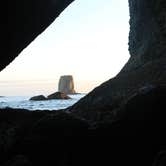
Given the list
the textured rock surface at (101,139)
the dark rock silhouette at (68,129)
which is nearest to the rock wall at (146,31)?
the dark rock silhouette at (68,129)

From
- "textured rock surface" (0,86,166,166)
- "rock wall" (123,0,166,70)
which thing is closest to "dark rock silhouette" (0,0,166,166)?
"textured rock surface" (0,86,166,166)

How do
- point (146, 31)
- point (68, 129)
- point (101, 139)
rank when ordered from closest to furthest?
point (101, 139), point (68, 129), point (146, 31)

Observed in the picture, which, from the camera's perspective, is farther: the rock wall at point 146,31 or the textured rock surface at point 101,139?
the rock wall at point 146,31

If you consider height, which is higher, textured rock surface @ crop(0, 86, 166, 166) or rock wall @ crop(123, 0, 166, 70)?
rock wall @ crop(123, 0, 166, 70)

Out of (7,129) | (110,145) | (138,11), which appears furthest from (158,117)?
(138,11)

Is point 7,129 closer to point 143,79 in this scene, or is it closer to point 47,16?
point 47,16

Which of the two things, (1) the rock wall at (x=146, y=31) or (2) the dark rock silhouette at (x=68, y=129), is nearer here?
(2) the dark rock silhouette at (x=68, y=129)

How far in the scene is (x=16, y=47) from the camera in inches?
551

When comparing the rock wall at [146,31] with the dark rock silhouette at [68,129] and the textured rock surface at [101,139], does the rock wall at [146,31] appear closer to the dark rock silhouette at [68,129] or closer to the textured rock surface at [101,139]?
the dark rock silhouette at [68,129]

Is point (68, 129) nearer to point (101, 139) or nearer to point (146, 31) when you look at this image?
point (101, 139)

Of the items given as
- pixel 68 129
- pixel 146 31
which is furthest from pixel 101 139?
pixel 146 31

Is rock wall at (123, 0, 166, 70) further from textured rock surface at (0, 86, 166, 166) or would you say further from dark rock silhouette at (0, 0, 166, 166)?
textured rock surface at (0, 86, 166, 166)

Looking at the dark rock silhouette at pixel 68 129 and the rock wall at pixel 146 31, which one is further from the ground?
the rock wall at pixel 146 31

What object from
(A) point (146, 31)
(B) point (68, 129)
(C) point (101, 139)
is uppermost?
(A) point (146, 31)
